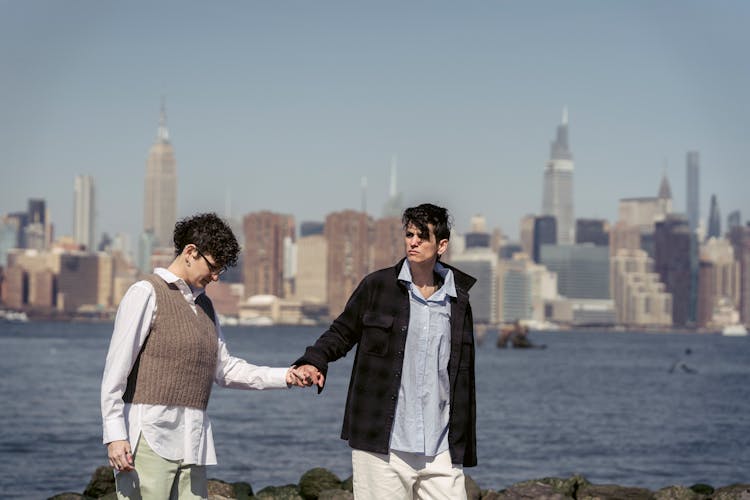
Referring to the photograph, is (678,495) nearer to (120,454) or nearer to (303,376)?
(303,376)

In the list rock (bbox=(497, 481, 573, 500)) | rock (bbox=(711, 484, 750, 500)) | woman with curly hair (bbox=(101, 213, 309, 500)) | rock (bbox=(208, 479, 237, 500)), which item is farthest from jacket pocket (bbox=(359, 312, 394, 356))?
rock (bbox=(208, 479, 237, 500))

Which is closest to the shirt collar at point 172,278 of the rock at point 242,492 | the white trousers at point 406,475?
the white trousers at point 406,475

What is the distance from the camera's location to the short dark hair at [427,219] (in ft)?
21.8

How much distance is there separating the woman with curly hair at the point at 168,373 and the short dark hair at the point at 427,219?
0.96 m

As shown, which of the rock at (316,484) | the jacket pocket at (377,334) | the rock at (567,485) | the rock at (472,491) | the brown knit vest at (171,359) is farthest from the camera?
the rock at (316,484)

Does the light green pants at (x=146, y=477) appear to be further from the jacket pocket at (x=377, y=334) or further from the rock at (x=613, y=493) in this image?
the rock at (x=613, y=493)

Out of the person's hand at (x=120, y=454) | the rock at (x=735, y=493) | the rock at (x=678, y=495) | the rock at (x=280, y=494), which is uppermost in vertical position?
the person's hand at (x=120, y=454)

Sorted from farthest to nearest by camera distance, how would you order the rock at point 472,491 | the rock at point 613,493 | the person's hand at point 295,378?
the rock at point 613,493
the rock at point 472,491
the person's hand at point 295,378

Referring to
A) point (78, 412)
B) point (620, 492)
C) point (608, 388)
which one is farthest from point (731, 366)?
point (620, 492)

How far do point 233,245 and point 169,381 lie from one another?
0.66 metres

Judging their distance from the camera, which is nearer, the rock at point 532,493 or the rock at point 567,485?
the rock at point 532,493

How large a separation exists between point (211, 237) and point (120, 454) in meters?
1.02

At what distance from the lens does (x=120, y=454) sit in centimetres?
572

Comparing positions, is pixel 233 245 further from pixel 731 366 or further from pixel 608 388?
pixel 731 366
